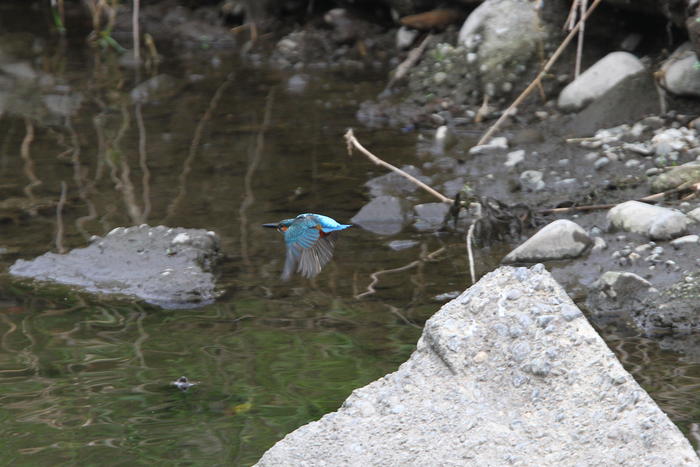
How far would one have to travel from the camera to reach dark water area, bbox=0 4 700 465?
346cm

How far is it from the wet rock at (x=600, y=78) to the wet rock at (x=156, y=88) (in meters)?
3.14

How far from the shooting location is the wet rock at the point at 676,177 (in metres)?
5.12

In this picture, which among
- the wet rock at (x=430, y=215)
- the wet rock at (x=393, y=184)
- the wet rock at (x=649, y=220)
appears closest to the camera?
the wet rock at (x=649, y=220)

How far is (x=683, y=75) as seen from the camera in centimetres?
602

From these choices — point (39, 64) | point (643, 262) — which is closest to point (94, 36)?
point (39, 64)

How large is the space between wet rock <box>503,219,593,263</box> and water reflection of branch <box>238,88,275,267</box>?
49.4 inches

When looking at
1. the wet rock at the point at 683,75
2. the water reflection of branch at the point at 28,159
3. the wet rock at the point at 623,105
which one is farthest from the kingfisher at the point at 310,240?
the wet rock at the point at 683,75

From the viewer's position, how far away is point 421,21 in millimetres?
8156

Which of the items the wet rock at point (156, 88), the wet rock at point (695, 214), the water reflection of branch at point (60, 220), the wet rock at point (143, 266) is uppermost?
the wet rock at point (695, 214)

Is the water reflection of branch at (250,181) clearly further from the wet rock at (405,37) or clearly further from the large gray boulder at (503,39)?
the large gray boulder at (503,39)

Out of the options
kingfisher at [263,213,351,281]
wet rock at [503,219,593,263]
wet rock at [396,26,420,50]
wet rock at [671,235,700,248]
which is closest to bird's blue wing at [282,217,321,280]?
kingfisher at [263,213,351,281]

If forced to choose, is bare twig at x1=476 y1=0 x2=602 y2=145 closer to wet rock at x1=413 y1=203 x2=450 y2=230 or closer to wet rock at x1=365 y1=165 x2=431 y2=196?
wet rock at x1=365 y1=165 x2=431 y2=196

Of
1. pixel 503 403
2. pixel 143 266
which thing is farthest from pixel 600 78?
pixel 503 403

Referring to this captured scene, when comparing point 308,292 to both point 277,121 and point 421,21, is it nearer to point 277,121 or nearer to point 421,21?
point 277,121
